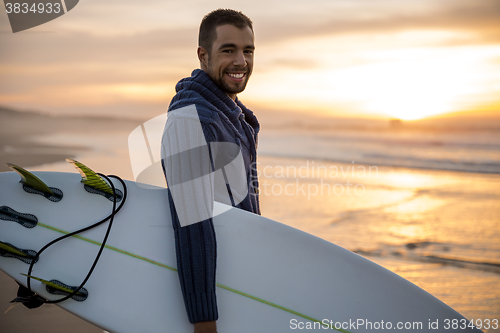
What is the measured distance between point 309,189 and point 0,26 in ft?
27.6

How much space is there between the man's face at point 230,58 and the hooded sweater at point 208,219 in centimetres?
4

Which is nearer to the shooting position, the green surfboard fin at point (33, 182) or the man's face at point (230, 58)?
the man's face at point (230, 58)

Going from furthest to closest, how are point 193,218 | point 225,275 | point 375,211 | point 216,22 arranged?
1. point 375,211
2. point 225,275
3. point 216,22
4. point 193,218

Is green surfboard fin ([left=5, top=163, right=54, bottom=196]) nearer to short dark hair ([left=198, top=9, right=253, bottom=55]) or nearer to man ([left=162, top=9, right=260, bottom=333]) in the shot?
man ([left=162, top=9, right=260, bottom=333])

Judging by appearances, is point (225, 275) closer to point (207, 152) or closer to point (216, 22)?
point (207, 152)

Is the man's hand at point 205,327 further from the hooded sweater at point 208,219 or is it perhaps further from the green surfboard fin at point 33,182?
the green surfboard fin at point 33,182

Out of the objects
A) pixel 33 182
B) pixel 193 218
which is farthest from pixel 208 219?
pixel 33 182

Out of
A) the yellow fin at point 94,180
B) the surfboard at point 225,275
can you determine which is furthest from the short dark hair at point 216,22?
the yellow fin at point 94,180

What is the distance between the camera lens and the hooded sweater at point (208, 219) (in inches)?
46.4

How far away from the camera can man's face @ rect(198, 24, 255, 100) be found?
144cm

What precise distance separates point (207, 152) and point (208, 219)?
213 millimetres

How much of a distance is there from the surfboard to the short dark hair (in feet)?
2.17

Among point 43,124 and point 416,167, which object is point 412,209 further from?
point 43,124

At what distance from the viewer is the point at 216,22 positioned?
1450 mm
